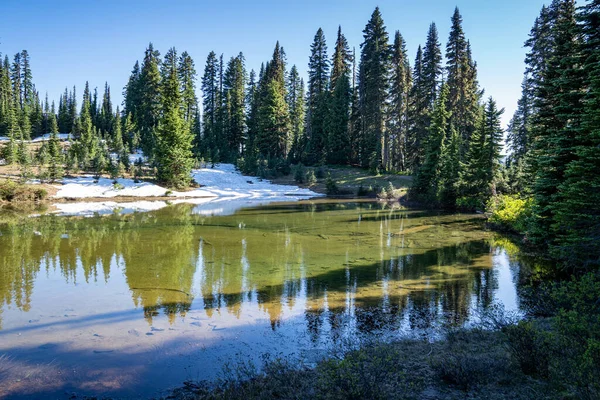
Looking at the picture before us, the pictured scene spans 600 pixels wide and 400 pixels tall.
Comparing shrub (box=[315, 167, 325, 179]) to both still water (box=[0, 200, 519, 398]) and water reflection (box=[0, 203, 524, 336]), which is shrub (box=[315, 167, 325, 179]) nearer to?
water reflection (box=[0, 203, 524, 336])

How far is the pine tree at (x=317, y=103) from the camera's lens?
194ft

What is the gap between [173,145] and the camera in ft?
145

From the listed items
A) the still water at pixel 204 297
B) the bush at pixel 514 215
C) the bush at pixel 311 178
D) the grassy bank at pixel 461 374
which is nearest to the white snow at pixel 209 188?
the bush at pixel 311 178

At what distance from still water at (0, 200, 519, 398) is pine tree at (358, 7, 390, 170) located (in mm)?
32870

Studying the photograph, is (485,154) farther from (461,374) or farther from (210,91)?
(210,91)

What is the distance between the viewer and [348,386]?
14.3 feet

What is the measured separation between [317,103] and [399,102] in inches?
667

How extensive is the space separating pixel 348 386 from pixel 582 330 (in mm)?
3075

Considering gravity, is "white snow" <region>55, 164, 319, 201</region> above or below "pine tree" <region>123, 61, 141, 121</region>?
below

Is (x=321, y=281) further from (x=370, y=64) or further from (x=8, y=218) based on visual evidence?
(x=370, y=64)

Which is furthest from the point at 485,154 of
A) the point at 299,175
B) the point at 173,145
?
the point at 173,145

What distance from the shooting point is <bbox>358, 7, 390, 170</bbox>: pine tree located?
5022cm

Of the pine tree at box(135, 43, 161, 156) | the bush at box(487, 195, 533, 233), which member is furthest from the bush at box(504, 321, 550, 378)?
the pine tree at box(135, 43, 161, 156)

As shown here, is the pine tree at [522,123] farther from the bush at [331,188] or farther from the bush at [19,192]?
the bush at [19,192]
